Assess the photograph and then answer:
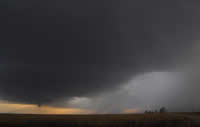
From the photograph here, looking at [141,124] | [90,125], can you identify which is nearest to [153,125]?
[141,124]

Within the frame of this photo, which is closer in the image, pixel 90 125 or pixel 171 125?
pixel 171 125

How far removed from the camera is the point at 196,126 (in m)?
57.3

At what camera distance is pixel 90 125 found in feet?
188

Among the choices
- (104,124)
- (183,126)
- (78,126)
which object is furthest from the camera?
(104,124)

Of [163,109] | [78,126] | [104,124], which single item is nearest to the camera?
[78,126]

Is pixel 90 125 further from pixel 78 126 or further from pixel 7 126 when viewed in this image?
pixel 7 126

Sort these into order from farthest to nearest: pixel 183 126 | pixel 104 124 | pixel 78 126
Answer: pixel 104 124 < pixel 78 126 < pixel 183 126

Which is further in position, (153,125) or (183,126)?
(153,125)

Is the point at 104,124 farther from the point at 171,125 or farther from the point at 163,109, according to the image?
the point at 163,109

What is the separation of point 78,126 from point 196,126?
38.5 metres

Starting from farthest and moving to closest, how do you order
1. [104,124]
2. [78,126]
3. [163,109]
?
1. [163,109]
2. [104,124]
3. [78,126]

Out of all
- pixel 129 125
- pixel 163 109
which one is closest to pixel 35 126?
pixel 129 125

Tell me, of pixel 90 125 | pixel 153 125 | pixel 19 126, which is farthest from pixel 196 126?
pixel 19 126

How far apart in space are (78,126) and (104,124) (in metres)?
9.25
